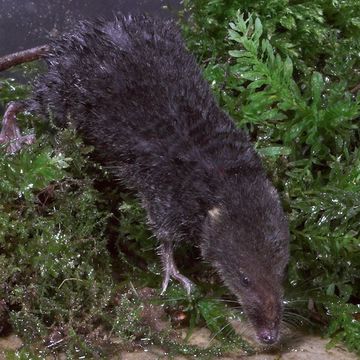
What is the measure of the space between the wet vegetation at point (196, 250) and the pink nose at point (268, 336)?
15 cm

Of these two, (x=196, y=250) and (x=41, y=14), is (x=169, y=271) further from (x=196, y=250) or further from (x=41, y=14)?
(x=41, y=14)

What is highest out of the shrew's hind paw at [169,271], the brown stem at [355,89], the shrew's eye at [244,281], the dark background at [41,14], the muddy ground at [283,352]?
the dark background at [41,14]

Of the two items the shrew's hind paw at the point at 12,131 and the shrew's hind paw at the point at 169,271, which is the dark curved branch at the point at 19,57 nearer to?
the shrew's hind paw at the point at 12,131

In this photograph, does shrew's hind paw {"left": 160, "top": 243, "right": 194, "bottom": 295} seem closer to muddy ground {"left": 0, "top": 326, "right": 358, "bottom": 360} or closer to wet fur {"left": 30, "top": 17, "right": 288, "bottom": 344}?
wet fur {"left": 30, "top": 17, "right": 288, "bottom": 344}

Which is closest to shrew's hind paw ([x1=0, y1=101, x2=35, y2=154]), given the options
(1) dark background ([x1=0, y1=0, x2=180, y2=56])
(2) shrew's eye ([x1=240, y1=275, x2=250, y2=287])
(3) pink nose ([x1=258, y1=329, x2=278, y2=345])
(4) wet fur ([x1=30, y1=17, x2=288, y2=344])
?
(4) wet fur ([x1=30, y1=17, x2=288, y2=344])

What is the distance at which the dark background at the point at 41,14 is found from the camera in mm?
3641

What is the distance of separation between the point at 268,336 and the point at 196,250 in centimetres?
73

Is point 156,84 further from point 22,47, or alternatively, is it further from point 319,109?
point 22,47

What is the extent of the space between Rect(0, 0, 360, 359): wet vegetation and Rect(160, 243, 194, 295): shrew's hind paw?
0.04m

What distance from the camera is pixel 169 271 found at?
108 inches

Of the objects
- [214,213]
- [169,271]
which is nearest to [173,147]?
[214,213]

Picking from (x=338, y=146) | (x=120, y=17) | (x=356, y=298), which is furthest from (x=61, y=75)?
(x=356, y=298)

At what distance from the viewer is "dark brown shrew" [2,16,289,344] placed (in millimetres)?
2418

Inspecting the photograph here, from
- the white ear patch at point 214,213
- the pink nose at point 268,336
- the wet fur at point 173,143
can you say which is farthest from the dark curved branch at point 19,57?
the pink nose at point 268,336
